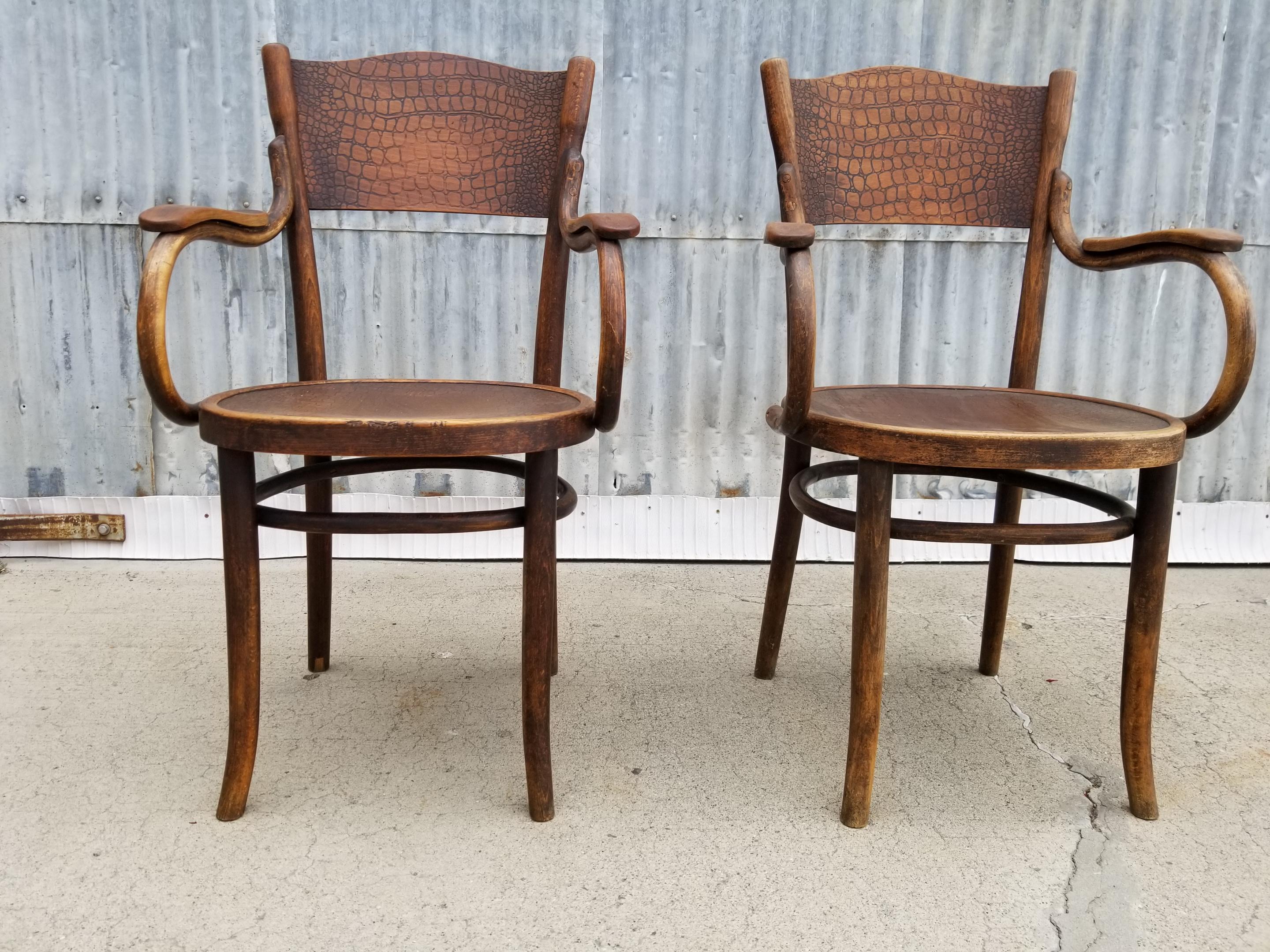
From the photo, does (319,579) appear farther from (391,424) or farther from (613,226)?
(613,226)

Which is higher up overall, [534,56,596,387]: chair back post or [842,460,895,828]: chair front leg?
[534,56,596,387]: chair back post

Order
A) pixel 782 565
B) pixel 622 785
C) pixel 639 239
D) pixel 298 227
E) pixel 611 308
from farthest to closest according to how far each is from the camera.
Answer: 1. pixel 639 239
2. pixel 782 565
3. pixel 298 227
4. pixel 622 785
5. pixel 611 308

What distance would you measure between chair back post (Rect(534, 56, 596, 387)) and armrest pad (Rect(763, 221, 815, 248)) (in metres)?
0.46

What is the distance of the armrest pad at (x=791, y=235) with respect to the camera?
1308 millimetres

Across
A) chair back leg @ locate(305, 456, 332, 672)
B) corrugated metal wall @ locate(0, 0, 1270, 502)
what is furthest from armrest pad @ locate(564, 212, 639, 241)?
corrugated metal wall @ locate(0, 0, 1270, 502)

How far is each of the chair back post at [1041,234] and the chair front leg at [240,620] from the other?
1214 mm

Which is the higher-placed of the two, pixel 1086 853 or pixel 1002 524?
pixel 1002 524

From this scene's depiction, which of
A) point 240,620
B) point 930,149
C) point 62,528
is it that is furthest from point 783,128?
point 62,528

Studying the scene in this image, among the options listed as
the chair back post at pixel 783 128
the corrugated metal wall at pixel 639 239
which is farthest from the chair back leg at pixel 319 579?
the chair back post at pixel 783 128

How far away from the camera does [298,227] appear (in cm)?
168

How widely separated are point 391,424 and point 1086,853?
1034mm

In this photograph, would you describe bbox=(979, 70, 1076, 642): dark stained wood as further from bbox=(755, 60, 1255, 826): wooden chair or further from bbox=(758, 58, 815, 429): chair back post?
bbox=(758, 58, 815, 429): chair back post

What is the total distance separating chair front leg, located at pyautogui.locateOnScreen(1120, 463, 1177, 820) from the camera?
1399 millimetres

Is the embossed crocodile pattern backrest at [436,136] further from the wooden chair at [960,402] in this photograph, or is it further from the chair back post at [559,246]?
the wooden chair at [960,402]
